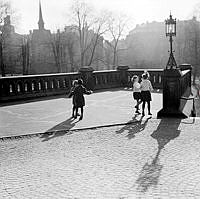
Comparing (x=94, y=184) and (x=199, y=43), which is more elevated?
(x=199, y=43)

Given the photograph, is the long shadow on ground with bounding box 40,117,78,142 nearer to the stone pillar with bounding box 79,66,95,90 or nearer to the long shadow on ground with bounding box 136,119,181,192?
the long shadow on ground with bounding box 136,119,181,192

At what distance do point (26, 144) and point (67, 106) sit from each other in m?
5.75

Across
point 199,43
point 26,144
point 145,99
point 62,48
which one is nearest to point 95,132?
point 26,144

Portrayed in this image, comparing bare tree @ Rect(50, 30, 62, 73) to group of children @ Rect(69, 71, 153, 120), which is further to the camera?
bare tree @ Rect(50, 30, 62, 73)

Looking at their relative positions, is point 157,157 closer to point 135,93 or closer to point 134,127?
point 134,127

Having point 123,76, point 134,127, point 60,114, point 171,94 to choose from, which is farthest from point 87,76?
point 134,127

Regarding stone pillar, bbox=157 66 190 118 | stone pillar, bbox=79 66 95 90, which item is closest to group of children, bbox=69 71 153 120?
stone pillar, bbox=157 66 190 118

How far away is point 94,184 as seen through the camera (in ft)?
19.2

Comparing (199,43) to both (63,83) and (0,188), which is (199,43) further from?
(0,188)

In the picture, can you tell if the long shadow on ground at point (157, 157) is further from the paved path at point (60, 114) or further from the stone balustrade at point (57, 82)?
the stone balustrade at point (57, 82)

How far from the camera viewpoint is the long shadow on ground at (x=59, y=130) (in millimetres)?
9766

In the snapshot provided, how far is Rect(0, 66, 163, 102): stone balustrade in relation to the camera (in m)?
16.6

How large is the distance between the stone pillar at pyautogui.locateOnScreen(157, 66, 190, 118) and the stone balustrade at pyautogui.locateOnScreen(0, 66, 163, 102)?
732cm

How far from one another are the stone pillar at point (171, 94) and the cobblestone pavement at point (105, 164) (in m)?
1.84
